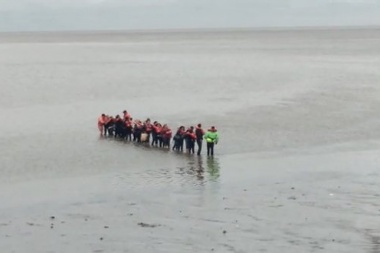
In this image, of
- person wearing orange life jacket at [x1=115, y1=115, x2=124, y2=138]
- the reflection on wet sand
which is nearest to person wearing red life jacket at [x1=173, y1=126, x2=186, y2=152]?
the reflection on wet sand

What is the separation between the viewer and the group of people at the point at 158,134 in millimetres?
36625

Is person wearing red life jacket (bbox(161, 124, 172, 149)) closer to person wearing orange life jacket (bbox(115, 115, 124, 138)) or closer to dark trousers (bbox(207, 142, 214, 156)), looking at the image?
dark trousers (bbox(207, 142, 214, 156))

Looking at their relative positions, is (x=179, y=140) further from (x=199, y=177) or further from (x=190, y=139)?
(x=199, y=177)

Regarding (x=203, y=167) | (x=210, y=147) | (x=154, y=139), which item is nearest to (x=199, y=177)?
(x=203, y=167)

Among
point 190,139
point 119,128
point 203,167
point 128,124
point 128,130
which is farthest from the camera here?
point 119,128

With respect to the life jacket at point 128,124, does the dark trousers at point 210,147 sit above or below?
below

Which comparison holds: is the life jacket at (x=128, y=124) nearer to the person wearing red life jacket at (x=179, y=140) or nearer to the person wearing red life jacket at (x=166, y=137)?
the person wearing red life jacket at (x=166, y=137)

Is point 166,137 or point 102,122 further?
point 102,122

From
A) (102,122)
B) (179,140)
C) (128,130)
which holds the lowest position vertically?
(179,140)

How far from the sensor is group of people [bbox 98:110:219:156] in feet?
A: 120

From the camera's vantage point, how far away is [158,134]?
128 feet

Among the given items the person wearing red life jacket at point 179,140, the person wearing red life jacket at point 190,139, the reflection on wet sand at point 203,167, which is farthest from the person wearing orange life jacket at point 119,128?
the reflection on wet sand at point 203,167

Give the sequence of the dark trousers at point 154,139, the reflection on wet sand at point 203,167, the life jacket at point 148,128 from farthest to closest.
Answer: the life jacket at point 148,128 → the dark trousers at point 154,139 → the reflection on wet sand at point 203,167

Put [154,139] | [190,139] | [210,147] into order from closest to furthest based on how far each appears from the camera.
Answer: [210,147]
[190,139]
[154,139]
